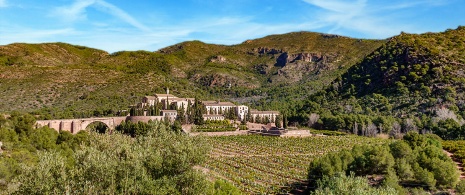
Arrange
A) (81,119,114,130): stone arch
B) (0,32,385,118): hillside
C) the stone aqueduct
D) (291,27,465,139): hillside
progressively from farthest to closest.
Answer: (0,32,385,118): hillside → (291,27,465,139): hillside → (81,119,114,130): stone arch → the stone aqueduct

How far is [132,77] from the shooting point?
389 ft

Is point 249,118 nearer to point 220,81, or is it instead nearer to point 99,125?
point 99,125

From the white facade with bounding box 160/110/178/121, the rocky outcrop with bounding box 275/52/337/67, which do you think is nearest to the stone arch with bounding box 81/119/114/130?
the white facade with bounding box 160/110/178/121

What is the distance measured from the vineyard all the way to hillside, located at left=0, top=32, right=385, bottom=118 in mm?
39246

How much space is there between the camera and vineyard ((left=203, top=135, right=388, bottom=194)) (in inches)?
1586

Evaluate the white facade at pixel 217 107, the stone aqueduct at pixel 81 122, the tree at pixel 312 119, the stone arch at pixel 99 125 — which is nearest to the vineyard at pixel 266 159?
the stone aqueduct at pixel 81 122

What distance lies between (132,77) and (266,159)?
78166mm

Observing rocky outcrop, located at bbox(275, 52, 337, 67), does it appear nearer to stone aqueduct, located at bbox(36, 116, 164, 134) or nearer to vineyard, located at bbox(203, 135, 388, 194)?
stone aqueduct, located at bbox(36, 116, 164, 134)

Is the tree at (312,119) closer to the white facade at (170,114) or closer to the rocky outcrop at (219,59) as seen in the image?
the white facade at (170,114)

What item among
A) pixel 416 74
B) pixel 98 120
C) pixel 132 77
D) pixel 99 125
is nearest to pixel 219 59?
pixel 132 77

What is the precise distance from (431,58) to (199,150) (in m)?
84.8

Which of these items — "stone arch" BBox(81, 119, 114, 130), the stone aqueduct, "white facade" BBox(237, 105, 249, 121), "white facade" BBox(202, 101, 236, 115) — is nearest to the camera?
the stone aqueduct

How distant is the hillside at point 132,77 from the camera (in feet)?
313

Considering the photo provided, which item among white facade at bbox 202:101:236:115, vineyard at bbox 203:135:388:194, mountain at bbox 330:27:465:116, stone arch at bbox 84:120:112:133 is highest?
mountain at bbox 330:27:465:116
